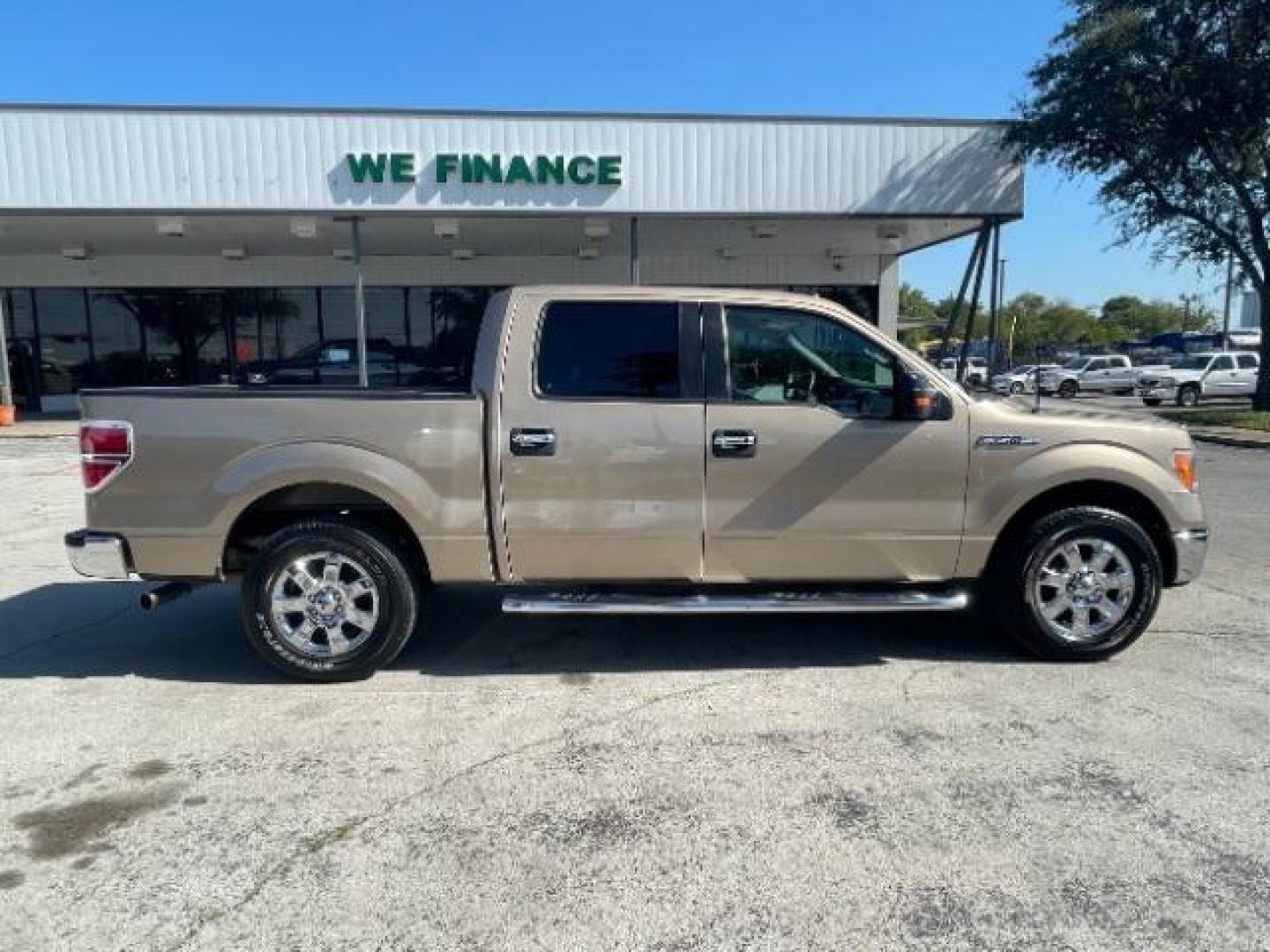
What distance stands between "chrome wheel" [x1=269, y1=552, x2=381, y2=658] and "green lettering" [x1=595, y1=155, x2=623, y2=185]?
13398mm

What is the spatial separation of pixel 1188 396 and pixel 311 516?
→ 3210cm

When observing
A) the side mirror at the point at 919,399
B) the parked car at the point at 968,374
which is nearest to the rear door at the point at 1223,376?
the parked car at the point at 968,374

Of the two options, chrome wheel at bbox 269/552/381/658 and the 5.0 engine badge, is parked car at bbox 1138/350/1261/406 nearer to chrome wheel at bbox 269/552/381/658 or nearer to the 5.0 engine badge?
the 5.0 engine badge

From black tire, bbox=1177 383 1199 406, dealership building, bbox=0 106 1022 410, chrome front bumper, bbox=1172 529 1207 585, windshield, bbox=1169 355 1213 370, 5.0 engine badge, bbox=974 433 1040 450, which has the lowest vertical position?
black tire, bbox=1177 383 1199 406

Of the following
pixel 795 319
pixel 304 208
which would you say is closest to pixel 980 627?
pixel 795 319

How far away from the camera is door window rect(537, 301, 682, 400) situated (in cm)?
454

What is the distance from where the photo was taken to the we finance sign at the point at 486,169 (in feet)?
52.8

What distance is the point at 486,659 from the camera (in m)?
4.95

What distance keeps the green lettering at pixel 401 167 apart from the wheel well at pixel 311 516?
511 inches

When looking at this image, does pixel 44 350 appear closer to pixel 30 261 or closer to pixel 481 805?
pixel 30 261

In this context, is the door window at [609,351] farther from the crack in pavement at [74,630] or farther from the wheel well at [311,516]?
the crack in pavement at [74,630]

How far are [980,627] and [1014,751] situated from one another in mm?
1822

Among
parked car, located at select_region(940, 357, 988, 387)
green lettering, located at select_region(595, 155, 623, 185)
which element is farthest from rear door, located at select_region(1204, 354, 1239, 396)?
green lettering, located at select_region(595, 155, 623, 185)

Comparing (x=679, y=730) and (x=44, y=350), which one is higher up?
(x=44, y=350)
